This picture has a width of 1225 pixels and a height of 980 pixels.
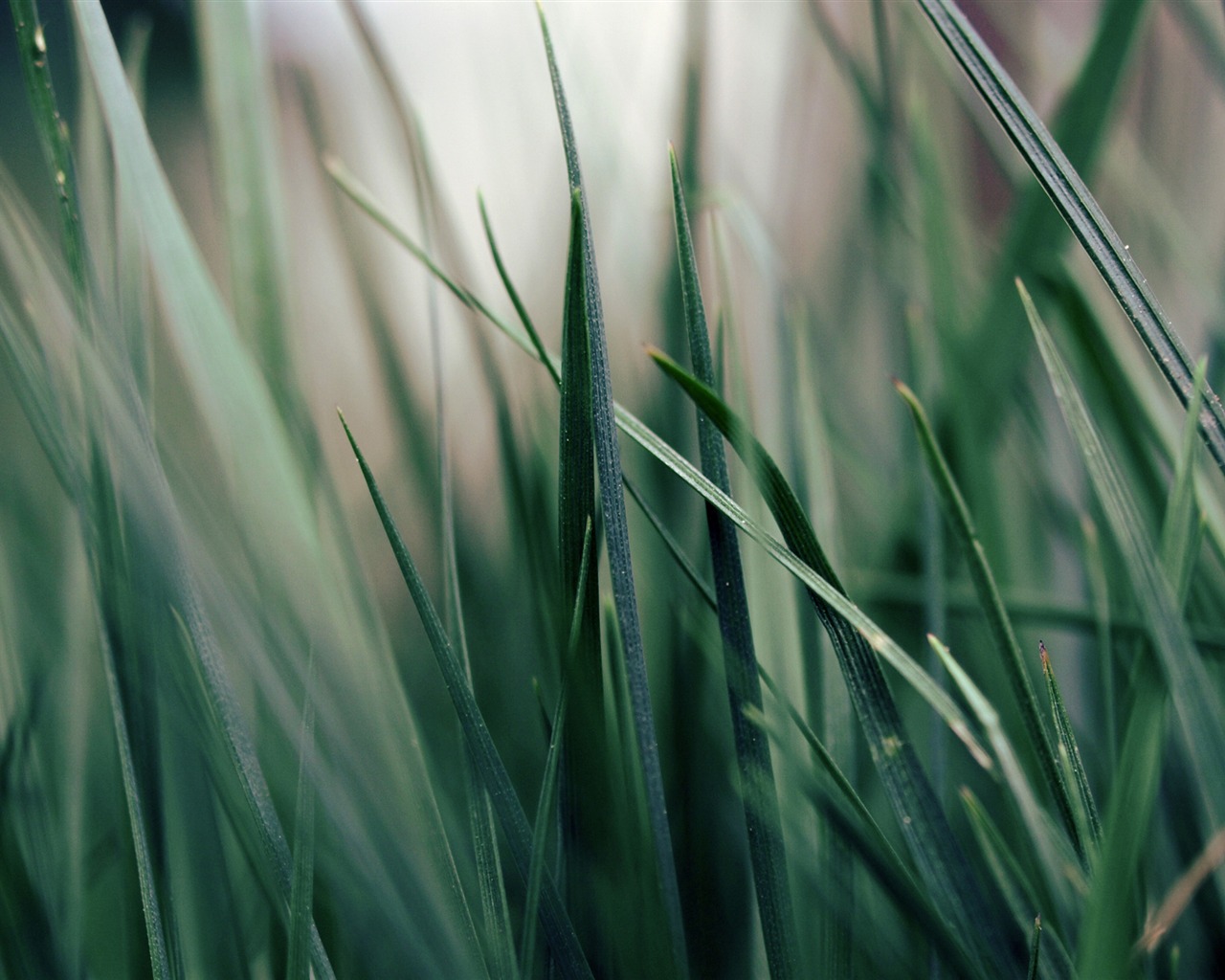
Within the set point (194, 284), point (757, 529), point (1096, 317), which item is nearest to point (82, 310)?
point (194, 284)

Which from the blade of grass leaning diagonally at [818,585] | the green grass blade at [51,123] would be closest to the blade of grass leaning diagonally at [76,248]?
the green grass blade at [51,123]

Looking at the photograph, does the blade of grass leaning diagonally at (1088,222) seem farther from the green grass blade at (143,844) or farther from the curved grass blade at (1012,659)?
the green grass blade at (143,844)

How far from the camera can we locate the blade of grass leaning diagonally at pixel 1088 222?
5.3 inches

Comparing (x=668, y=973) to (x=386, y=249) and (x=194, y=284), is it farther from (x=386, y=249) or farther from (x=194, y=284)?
(x=386, y=249)

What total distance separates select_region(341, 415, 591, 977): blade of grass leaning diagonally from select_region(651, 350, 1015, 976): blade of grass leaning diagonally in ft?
0.19

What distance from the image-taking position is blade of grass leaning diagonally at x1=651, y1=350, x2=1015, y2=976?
0.42 ft

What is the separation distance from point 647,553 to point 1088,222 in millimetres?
143

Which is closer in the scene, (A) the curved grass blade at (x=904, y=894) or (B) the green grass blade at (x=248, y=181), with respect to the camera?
(A) the curved grass blade at (x=904, y=894)

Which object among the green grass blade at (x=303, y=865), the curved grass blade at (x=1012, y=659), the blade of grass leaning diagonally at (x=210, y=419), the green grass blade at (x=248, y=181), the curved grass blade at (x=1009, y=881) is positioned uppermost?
the green grass blade at (x=248, y=181)

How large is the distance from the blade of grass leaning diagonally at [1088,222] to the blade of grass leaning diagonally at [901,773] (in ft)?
0.22

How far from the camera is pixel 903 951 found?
0.55ft

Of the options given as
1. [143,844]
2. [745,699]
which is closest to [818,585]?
[745,699]

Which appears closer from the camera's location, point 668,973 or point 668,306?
point 668,973

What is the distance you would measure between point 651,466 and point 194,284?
0.14 m
